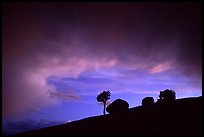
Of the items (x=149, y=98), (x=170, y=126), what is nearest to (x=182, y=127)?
(x=170, y=126)

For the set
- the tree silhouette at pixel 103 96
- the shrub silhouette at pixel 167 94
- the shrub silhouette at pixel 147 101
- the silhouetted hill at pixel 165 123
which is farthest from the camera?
the tree silhouette at pixel 103 96

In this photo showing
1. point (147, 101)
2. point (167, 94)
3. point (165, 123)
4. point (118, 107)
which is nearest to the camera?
point (165, 123)

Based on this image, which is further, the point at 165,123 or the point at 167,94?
the point at 167,94

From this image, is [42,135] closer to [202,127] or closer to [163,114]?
[163,114]

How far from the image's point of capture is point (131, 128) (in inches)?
1673

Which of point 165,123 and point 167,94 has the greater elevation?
point 167,94

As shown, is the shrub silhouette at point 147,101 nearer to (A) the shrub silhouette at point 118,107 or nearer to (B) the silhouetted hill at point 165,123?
(A) the shrub silhouette at point 118,107

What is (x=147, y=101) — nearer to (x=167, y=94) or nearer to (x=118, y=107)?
(x=118, y=107)

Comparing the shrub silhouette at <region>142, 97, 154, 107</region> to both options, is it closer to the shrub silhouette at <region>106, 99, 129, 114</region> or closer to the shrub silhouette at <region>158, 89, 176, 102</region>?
the shrub silhouette at <region>106, 99, 129, 114</region>

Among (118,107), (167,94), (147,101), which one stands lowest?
(118,107)

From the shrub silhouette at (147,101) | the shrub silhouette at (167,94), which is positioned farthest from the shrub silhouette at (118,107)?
the shrub silhouette at (167,94)

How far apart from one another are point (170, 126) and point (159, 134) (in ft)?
13.3

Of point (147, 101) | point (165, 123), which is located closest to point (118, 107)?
point (147, 101)

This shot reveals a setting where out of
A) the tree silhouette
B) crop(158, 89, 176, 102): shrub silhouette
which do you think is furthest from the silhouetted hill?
the tree silhouette
